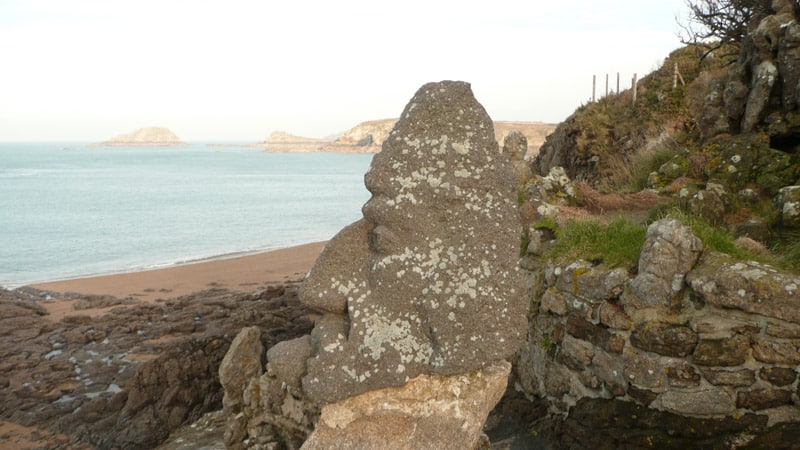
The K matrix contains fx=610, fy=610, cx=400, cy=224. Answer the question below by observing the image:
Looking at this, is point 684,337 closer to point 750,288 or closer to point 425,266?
point 750,288

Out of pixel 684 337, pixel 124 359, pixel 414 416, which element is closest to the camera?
pixel 414 416

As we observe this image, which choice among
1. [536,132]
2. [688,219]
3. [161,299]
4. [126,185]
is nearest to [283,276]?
[161,299]

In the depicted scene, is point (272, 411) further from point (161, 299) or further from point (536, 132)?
point (536, 132)

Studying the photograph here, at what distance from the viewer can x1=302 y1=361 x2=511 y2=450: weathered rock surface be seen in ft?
13.6

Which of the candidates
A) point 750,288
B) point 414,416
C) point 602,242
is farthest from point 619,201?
point 414,416

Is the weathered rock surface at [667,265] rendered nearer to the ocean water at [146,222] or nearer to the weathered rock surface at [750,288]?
the weathered rock surface at [750,288]

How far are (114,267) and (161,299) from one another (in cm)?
900

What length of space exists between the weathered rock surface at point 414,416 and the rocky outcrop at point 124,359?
2333 mm

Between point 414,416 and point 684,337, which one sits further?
point 684,337

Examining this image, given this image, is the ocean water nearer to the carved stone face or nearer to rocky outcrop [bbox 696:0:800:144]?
rocky outcrop [bbox 696:0:800:144]

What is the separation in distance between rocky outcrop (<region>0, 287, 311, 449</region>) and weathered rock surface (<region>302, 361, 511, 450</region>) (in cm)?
233

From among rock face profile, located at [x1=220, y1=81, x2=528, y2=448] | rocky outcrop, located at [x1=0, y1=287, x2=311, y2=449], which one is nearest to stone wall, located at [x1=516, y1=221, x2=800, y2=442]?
rock face profile, located at [x1=220, y1=81, x2=528, y2=448]

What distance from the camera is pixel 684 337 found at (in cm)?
553

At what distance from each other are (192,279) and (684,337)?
18.9m
